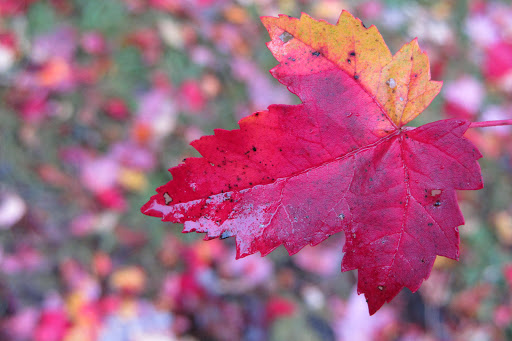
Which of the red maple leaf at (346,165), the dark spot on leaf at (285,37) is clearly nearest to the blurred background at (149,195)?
the red maple leaf at (346,165)

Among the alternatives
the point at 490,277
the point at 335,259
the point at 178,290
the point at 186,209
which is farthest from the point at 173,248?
the point at 490,277

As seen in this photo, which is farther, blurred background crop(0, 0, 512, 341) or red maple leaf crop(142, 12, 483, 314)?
blurred background crop(0, 0, 512, 341)

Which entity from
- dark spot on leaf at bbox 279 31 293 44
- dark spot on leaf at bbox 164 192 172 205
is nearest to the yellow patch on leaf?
dark spot on leaf at bbox 279 31 293 44

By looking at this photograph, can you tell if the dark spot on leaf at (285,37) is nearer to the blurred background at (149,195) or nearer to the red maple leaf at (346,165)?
the red maple leaf at (346,165)

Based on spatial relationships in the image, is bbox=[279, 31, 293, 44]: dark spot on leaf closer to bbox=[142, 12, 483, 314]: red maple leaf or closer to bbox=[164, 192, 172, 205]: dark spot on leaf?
bbox=[142, 12, 483, 314]: red maple leaf

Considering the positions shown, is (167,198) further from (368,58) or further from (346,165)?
(368,58)

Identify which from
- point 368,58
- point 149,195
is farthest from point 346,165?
point 149,195
